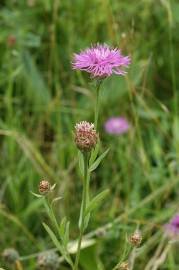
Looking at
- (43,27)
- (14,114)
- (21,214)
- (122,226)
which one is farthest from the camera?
(43,27)

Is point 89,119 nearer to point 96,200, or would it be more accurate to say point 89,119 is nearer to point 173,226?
point 173,226

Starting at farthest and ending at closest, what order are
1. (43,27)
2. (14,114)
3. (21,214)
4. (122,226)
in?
(43,27) → (14,114) → (21,214) → (122,226)

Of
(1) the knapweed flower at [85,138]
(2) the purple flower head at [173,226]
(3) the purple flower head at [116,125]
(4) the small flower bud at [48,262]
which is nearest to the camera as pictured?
(1) the knapweed flower at [85,138]

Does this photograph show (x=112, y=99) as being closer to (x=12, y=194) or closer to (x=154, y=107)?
(x=154, y=107)

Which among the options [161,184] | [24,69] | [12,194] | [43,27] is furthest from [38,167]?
[43,27]

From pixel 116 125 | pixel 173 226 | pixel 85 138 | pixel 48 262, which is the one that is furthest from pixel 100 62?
pixel 116 125

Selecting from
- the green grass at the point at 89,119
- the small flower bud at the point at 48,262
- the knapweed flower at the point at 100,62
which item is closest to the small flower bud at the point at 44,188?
the knapweed flower at the point at 100,62

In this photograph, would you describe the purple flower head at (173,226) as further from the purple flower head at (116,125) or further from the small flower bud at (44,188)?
the small flower bud at (44,188)
